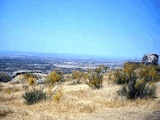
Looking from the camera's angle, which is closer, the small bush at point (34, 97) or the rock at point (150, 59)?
the small bush at point (34, 97)

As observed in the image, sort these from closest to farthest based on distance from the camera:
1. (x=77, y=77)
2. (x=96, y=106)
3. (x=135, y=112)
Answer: (x=135, y=112) < (x=96, y=106) < (x=77, y=77)

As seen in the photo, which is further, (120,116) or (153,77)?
(153,77)

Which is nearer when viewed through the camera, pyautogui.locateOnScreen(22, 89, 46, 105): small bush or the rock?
pyautogui.locateOnScreen(22, 89, 46, 105): small bush

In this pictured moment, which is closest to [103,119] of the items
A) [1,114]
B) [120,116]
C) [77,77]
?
[120,116]

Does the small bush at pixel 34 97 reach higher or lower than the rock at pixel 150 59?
Result: lower

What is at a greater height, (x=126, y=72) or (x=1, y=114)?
(x=126, y=72)

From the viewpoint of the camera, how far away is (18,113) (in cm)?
901

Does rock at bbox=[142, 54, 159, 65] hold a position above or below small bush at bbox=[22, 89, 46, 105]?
above

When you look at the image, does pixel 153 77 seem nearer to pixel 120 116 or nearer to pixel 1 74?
pixel 120 116

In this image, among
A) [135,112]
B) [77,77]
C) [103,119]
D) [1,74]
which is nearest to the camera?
[103,119]

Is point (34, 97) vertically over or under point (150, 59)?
under

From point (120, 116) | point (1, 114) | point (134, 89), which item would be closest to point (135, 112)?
point (120, 116)

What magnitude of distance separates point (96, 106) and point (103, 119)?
1928 mm

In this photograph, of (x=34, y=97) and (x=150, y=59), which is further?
(x=150, y=59)
